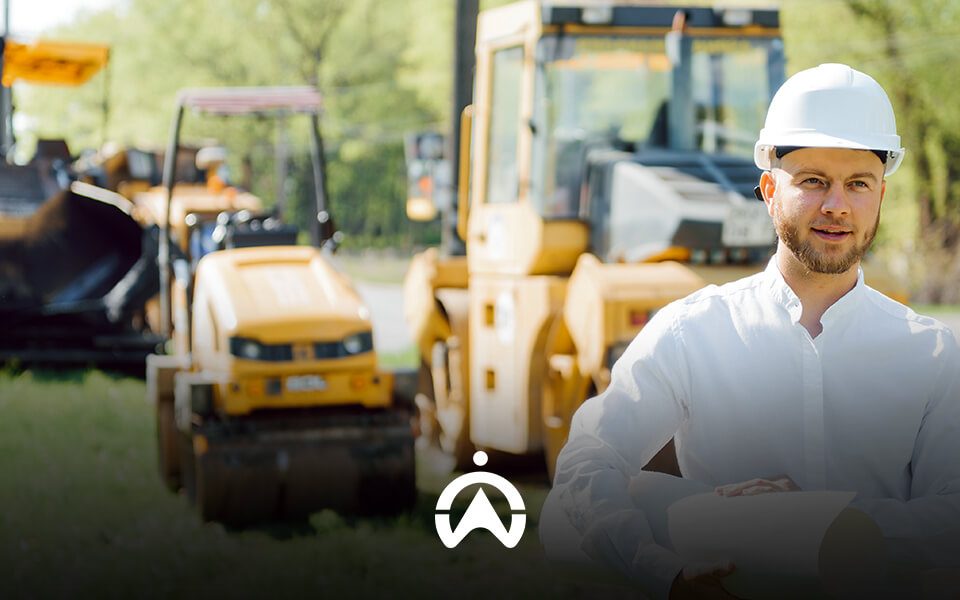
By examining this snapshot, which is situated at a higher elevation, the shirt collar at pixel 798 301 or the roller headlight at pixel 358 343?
the shirt collar at pixel 798 301

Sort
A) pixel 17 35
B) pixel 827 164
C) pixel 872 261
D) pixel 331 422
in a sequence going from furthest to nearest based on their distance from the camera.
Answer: pixel 17 35
pixel 872 261
pixel 331 422
pixel 827 164

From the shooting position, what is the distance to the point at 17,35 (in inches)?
547

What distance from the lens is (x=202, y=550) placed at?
716cm

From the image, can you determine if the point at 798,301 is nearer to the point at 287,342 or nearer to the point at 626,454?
the point at 626,454

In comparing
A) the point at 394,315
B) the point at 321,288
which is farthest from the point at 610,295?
the point at 394,315

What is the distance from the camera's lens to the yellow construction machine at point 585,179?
841 centimetres

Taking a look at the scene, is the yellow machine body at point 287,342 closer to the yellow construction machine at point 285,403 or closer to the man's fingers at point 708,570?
the yellow construction machine at point 285,403

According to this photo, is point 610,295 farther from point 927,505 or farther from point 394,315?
point 394,315

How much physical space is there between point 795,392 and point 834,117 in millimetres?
413

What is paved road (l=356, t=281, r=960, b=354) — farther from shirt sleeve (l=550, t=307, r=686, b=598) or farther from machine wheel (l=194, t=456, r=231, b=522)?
shirt sleeve (l=550, t=307, r=686, b=598)

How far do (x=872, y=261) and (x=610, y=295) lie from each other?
1.86m

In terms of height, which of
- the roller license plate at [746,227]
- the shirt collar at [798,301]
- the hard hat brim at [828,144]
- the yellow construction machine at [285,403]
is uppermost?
the hard hat brim at [828,144]

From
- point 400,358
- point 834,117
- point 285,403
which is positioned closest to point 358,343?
point 285,403

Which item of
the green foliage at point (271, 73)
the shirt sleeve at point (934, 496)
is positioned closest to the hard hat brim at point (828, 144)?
the shirt sleeve at point (934, 496)
